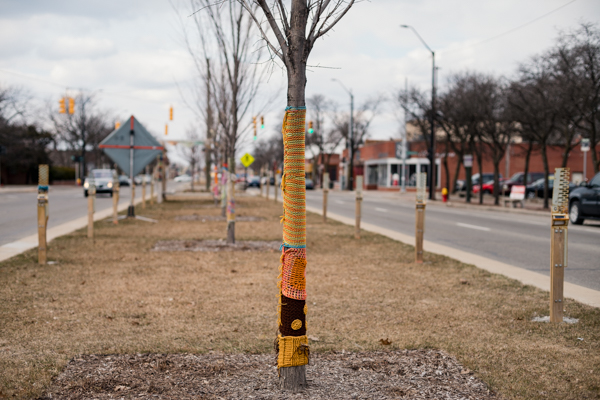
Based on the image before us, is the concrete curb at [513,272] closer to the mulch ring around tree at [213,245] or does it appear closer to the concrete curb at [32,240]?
the mulch ring around tree at [213,245]

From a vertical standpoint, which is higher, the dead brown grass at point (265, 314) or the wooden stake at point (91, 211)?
the wooden stake at point (91, 211)

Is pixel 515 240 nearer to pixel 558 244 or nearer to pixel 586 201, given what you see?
pixel 586 201

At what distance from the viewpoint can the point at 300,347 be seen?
3959 mm

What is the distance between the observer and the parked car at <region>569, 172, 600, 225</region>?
1789 centimetres

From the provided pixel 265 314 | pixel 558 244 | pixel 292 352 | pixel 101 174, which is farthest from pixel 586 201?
pixel 101 174

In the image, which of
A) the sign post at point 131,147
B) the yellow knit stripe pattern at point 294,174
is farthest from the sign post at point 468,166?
the yellow knit stripe pattern at point 294,174

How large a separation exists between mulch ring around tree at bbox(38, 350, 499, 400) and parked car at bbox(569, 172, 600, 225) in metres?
15.3

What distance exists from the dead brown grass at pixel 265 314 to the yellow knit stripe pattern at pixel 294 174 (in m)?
1.49

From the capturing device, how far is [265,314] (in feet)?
20.8

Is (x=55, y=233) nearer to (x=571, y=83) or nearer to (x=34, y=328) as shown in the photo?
(x=34, y=328)

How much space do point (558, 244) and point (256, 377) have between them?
3465mm

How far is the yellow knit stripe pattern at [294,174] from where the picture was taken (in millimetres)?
3914

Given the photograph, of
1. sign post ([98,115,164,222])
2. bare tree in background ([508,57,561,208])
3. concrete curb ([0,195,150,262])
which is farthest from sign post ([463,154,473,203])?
concrete curb ([0,195,150,262])

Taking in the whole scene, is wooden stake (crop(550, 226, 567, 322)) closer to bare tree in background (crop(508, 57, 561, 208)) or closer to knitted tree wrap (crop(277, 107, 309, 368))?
knitted tree wrap (crop(277, 107, 309, 368))
